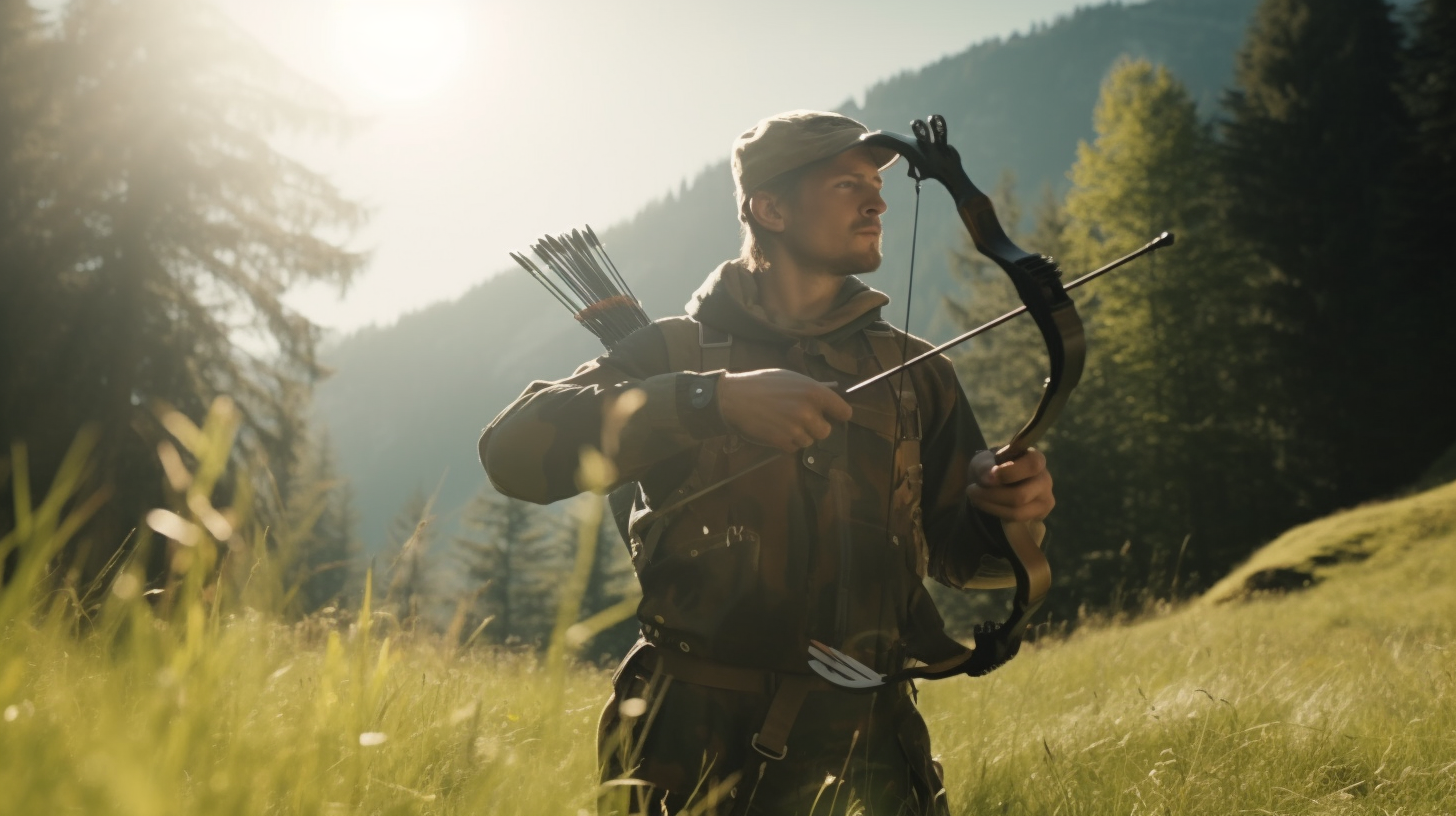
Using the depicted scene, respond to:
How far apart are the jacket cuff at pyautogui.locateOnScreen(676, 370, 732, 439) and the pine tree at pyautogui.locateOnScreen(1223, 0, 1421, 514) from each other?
82.3 ft

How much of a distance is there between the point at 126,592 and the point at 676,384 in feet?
4.67

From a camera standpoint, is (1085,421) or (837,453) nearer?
(837,453)

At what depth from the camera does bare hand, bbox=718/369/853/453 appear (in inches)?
85.2

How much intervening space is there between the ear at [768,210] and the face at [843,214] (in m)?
0.11

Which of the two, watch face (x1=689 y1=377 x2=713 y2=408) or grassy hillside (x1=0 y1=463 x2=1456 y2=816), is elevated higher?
watch face (x1=689 y1=377 x2=713 y2=408)

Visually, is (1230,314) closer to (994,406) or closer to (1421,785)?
(994,406)

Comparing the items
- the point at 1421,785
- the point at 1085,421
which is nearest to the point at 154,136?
the point at 1421,785

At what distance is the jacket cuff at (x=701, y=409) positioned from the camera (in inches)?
91.1

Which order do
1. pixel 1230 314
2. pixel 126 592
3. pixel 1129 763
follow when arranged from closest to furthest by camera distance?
1. pixel 126 592
2. pixel 1129 763
3. pixel 1230 314

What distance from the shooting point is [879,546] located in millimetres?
2701

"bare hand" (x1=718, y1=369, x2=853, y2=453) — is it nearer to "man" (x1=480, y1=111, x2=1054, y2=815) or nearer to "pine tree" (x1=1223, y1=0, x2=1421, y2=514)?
"man" (x1=480, y1=111, x2=1054, y2=815)

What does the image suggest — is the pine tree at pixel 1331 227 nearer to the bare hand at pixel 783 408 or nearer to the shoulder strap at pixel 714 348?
the shoulder strap at pixel 714 348

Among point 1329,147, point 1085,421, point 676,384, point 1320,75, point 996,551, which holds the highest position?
point 1320,75

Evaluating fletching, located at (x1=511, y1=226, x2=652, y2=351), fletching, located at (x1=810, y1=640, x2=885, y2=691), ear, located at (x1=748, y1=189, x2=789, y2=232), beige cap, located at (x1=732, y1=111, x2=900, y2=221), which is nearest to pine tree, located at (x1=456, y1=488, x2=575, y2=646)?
fletching, located at (x1=511, y1=226, x2=652, y2=351)
